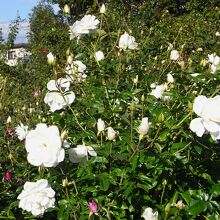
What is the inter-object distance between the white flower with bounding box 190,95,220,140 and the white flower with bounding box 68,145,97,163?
0.44m

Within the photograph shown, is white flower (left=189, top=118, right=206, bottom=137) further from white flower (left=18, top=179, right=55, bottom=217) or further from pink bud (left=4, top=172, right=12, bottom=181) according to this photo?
pink bud (left=4, top=172, right=12, bottom=181)

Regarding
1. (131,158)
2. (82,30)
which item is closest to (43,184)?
(131,158)

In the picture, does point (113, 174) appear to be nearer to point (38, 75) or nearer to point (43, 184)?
point (43, 184)

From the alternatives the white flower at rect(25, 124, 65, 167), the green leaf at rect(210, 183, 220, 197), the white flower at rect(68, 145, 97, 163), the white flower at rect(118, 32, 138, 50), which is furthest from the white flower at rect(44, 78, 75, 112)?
the green leaf at rect(210, 183, 220, 197)

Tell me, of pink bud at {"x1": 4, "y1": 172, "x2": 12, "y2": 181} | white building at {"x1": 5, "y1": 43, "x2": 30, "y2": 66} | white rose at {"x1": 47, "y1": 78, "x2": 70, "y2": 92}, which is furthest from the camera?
white building at {"x1": 5, "y1": 43, "x2": 30, "y2": 66}

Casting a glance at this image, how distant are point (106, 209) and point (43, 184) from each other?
0.94 ft

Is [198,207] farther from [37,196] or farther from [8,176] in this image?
[8,176]

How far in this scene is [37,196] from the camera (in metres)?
Result: 1.95

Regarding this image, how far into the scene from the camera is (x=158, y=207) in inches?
85.1

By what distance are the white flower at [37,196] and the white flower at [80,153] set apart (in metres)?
0.17

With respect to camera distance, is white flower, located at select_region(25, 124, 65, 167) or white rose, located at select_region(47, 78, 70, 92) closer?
white flower, located at select_region(25, 124, 65, 167)

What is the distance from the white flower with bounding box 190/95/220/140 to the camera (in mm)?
A: 1878

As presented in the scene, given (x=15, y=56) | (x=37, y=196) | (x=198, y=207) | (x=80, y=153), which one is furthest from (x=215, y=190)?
(x=15, y=56)

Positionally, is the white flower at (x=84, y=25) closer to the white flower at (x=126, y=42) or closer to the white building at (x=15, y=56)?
the white flower at (x=126, y=42)
